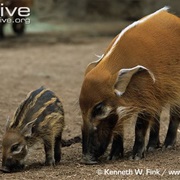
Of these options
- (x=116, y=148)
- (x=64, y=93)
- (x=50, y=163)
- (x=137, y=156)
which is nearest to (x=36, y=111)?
(x=50, y=163)

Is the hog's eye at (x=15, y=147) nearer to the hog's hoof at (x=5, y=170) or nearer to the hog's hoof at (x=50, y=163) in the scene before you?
the hog's hoof at (x=5, y=170)

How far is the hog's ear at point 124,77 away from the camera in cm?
504

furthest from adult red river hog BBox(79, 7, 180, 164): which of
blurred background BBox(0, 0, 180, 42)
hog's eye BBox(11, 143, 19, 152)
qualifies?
blurred background BBox(0, 0, 180, 42)

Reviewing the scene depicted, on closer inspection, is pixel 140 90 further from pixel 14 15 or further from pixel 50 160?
pixel 14 15

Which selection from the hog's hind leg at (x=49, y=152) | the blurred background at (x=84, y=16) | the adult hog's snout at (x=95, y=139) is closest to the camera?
the adult hog's snout at (x=95, y=139)

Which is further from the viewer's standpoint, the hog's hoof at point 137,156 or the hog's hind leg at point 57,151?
the hog's hind leg at point 57,151

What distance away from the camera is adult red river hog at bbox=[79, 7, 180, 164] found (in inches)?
200

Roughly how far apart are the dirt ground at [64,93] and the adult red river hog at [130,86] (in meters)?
0.20

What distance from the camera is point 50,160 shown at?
5379 millimetres

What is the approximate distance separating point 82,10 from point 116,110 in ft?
42.7

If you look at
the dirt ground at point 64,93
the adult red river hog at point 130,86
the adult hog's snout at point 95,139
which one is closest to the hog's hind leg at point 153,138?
the dirt ground at point 64,93

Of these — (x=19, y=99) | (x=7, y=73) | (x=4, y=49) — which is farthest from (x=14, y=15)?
(x=19, y=99)

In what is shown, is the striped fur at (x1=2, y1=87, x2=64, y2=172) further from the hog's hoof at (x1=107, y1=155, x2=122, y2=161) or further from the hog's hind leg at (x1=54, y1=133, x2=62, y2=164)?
the hog's hoof at (x1=107, y1=155, x2=122, y2=161)

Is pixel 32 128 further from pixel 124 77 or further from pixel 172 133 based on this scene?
pixel 172 133
